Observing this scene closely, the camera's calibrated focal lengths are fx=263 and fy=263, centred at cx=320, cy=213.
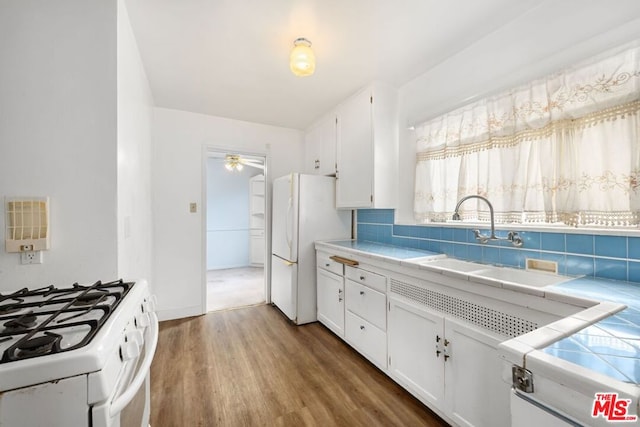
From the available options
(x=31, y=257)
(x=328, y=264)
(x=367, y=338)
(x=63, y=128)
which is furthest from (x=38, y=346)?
(x=328, y=264)

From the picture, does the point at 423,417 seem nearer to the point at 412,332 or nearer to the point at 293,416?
the point at 412,332

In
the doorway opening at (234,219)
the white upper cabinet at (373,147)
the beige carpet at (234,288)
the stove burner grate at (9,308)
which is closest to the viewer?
the stove burner grate at (9,308)

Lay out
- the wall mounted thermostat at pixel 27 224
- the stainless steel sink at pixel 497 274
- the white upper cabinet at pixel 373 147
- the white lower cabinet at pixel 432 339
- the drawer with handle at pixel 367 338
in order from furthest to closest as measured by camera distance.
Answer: the white upper cabinet at pixel 373 147 < the drawer with handle at pixel 367 338 < the stainless steel sink at pixel 497 274 < the white lower cabinet at pixel 432 339 < the wall mounted thermostat at pixel 27 224

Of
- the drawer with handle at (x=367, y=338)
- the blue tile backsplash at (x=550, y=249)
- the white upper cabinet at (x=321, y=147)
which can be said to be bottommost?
the drawer with handle at (x=367, y=338)

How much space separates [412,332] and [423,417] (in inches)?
18.5

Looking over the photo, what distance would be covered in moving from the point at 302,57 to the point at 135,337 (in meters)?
1.74

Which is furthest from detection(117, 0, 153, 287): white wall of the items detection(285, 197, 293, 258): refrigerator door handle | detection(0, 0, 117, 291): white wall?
detection(285, 197, 293, 258): refrigerator door handle

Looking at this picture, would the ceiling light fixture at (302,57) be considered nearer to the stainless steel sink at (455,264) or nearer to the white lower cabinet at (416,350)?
the stainless steel sink at (455,264)

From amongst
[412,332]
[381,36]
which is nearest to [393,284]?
[412,332]

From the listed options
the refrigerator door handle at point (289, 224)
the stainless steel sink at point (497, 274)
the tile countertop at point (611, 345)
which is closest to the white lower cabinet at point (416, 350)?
the stainless steel sink at point (497, 274)

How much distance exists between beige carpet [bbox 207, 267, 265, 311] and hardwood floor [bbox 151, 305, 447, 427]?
31.0 inches

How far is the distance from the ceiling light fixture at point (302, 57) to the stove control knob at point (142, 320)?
166cm

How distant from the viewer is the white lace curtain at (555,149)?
4.06 ft

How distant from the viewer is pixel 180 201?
10.2 feet
